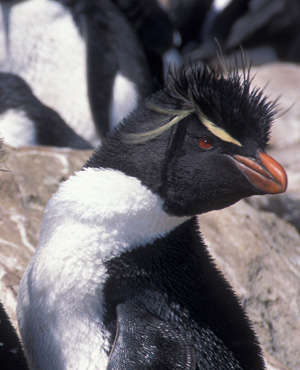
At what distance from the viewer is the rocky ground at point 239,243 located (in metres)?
2.38

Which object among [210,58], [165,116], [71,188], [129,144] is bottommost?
[210,58]

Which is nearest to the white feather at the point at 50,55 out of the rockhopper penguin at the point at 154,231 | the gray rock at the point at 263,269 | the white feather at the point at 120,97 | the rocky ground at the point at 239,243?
the white feather at the point at 120,97

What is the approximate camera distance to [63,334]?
1712 mm

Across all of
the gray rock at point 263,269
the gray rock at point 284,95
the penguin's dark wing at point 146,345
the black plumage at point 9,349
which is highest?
the penguin's dark wing at point 146,345

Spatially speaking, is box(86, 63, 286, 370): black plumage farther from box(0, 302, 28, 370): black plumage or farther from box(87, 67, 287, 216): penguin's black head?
box(0, 302, 28, 370): black plumage

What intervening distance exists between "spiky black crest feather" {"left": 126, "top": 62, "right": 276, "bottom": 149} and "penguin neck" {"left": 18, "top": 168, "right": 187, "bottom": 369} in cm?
16

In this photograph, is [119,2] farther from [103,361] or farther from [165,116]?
[103,361]

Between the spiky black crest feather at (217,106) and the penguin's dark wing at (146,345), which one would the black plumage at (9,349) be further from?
the spiky black crest feather at (217,106)

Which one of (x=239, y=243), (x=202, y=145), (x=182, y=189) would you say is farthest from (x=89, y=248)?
(x=239, y=243)

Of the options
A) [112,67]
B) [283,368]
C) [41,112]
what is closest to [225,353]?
[283,368]

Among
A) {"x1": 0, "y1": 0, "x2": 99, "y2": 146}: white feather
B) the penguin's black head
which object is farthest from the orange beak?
{"x1": 0, "y1": 0, "x2": 99, "y2": 146}: white feather

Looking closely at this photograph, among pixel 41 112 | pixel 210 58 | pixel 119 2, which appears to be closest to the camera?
pixel 41 112

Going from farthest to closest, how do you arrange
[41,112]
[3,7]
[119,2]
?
[119,2], [3,7], [41,112]

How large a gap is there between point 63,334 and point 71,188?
39cm
